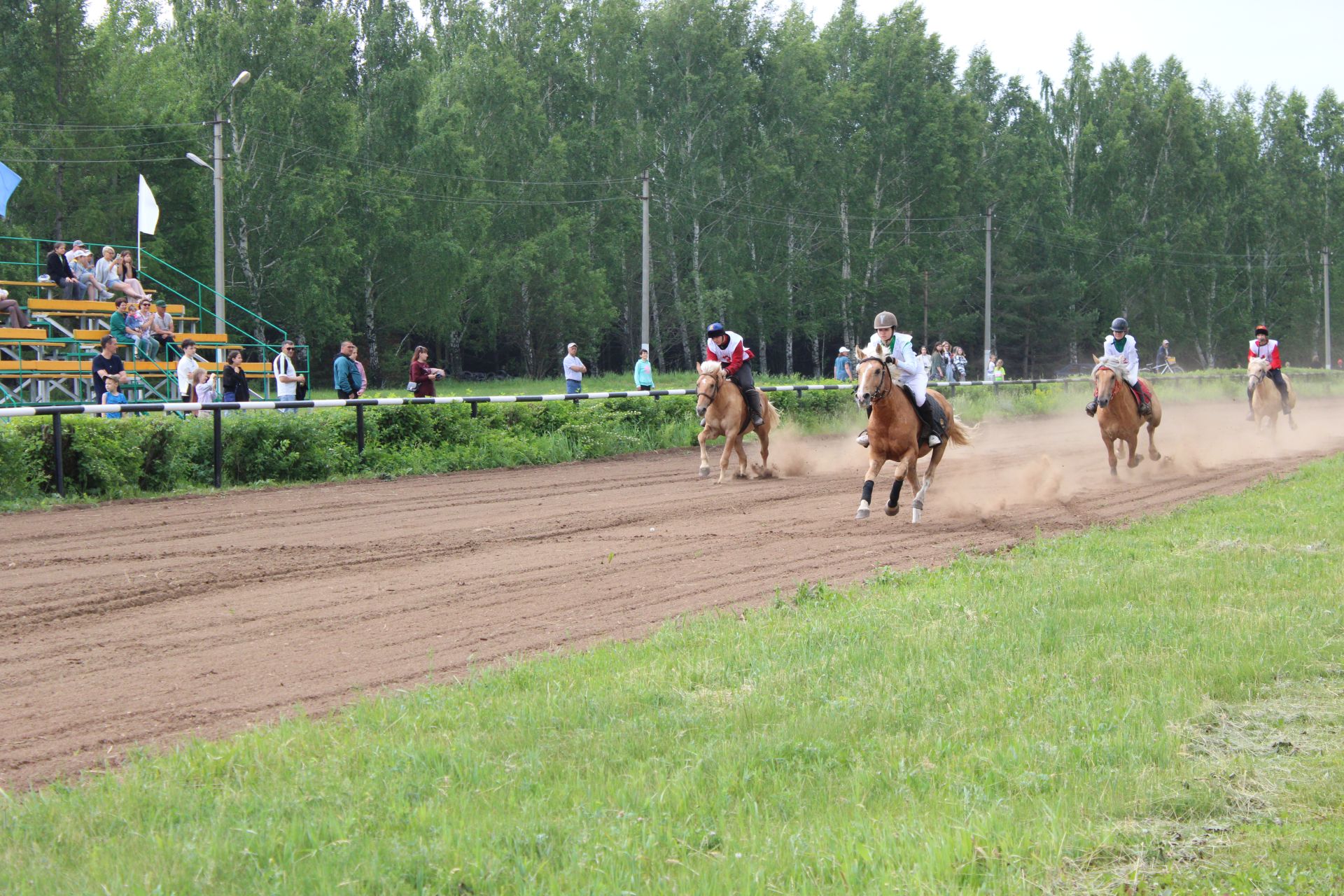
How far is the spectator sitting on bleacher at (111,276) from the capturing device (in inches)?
995

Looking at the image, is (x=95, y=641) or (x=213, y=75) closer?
(x=95, y=641)

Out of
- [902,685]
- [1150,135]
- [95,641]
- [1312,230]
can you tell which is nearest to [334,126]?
[95,641]

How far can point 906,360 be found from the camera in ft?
44.6

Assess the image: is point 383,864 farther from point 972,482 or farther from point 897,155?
point 897,155

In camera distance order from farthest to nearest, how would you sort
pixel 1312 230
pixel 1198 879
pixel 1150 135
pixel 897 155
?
1. pixel 1312 230
2. pixel 1150 135
3. pixel 897 155
4. pixel 1198 879

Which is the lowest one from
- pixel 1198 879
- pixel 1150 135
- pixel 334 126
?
pixel 1198 879

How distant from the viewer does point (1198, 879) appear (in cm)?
405

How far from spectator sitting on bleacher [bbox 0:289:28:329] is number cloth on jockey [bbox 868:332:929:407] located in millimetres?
18649

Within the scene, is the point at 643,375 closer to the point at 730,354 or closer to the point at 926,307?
the point at 730,354

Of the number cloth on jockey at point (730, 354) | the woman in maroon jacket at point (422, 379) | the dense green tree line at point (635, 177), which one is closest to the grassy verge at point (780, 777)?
the number cloth on jockey at point (730, 354)

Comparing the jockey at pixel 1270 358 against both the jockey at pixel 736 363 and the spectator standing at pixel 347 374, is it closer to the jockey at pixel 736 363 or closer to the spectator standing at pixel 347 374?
the jockey at pixel 736 363

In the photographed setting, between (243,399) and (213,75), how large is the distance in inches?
1011

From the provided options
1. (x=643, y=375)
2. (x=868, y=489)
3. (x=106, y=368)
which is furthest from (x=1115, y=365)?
(x=106, y=368)

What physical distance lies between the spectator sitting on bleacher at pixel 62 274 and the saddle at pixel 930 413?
766 inches
